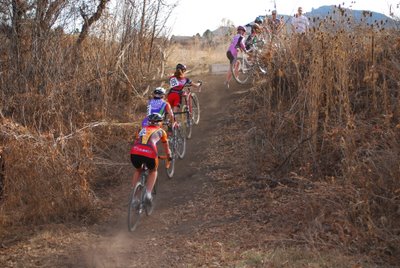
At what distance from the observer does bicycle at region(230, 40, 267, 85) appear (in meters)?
11.5

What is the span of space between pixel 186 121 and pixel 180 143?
117 cm

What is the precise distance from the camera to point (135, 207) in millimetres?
7984

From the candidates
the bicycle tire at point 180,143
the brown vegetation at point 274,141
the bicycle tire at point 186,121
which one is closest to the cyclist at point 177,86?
the bicycle tire at point 186,121

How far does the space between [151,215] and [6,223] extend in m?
2.29

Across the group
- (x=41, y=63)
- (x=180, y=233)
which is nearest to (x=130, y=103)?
(x=41, y=63)

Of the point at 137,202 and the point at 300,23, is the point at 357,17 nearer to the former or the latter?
the point at 300,23

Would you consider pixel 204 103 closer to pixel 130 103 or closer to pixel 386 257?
pixel 130 103

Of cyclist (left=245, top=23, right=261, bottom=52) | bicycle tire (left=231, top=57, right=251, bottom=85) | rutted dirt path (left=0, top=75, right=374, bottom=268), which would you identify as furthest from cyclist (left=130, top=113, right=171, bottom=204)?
bicycle tire (left=231, top=57, right=251, bottom=85)

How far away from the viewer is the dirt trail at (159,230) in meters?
7.09

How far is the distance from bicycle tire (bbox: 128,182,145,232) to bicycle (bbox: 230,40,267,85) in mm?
4413

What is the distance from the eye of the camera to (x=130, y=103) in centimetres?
1388

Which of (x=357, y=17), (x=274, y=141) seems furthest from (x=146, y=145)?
(x=357, y=17)

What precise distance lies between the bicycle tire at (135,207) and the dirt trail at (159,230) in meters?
0.13

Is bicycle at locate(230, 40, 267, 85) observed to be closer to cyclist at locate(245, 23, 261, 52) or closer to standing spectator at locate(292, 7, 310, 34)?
cyclist at locate(245, 23, 261, 52)
